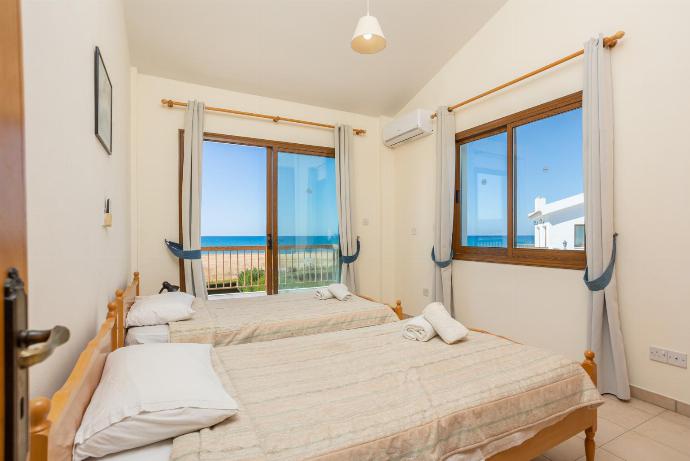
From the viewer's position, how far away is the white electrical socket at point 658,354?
241cm

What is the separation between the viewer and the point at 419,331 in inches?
85.4

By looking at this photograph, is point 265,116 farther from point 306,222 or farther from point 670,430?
point 670,430

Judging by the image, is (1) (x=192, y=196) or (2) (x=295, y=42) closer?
(2) (x=295, y=42)

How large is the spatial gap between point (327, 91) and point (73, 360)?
385 centimetres

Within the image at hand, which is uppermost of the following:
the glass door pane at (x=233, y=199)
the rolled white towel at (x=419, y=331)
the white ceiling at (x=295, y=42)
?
the white ceiling at (x=295, y=42)

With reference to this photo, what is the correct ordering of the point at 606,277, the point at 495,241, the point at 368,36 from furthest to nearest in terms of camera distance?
the point at 495,241
the point at 606,277
the point at 368,36

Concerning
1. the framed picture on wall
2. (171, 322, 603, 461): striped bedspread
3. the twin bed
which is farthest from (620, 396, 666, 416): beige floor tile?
the framed picture on wall

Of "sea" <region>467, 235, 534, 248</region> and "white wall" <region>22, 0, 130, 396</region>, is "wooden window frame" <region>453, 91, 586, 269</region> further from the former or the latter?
"white wall" <region>22, 0, 130, 396</region>

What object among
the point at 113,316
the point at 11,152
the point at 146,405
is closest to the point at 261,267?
the point at 113,316

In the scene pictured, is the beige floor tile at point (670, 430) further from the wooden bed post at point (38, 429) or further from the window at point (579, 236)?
the wooden bed post at point (38, 429)

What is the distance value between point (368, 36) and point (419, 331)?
1.89m

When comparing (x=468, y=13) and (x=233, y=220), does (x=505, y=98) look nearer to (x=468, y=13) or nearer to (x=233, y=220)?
(x=468, y=13)

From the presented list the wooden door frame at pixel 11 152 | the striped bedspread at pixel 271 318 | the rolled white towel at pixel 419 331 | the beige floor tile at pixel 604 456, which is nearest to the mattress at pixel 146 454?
the wooden door frame at pixel 11 152

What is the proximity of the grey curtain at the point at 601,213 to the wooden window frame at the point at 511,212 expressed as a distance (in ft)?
0.76
